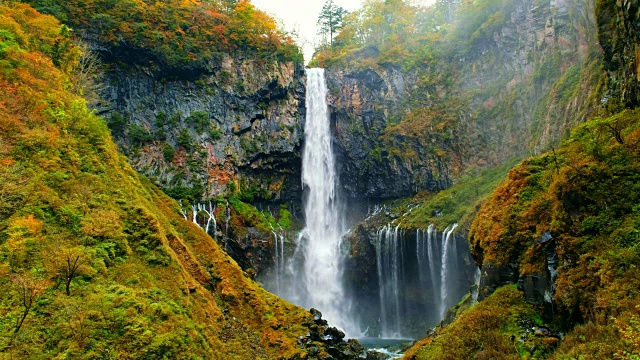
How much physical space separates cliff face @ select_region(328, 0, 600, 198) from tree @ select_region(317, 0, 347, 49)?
1396 cm

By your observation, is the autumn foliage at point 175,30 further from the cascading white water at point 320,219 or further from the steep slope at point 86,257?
the steep slope at point 86,257

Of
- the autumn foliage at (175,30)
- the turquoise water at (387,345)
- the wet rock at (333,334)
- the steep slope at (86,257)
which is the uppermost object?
the autumn foliage at (175,30)

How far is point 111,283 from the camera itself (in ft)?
37.8

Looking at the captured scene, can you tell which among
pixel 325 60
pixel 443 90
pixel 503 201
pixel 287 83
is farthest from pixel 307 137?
pixel 503 201

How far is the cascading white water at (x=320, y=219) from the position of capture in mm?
34375

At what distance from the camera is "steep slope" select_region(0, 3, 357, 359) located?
9789 mm

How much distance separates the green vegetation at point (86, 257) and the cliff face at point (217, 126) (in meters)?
12.0

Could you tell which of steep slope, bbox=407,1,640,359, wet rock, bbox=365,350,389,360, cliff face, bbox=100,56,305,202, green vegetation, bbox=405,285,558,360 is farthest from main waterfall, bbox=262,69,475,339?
green vegetation, bbox=405,285,558,360

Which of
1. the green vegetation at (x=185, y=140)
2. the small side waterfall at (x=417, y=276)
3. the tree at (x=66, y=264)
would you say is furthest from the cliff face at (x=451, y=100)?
the tree at (x=66, y=264)

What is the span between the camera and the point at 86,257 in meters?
11.5

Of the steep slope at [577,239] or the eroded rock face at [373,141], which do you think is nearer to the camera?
the steep slope at [577,239]

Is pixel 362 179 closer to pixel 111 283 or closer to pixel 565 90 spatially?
pixel 565 90

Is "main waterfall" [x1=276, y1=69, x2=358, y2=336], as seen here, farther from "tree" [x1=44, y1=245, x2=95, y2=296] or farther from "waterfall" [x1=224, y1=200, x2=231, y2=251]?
"tree" [x1=44, y1=245, x2=95, y2=296]

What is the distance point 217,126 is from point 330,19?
29862 millimetres
